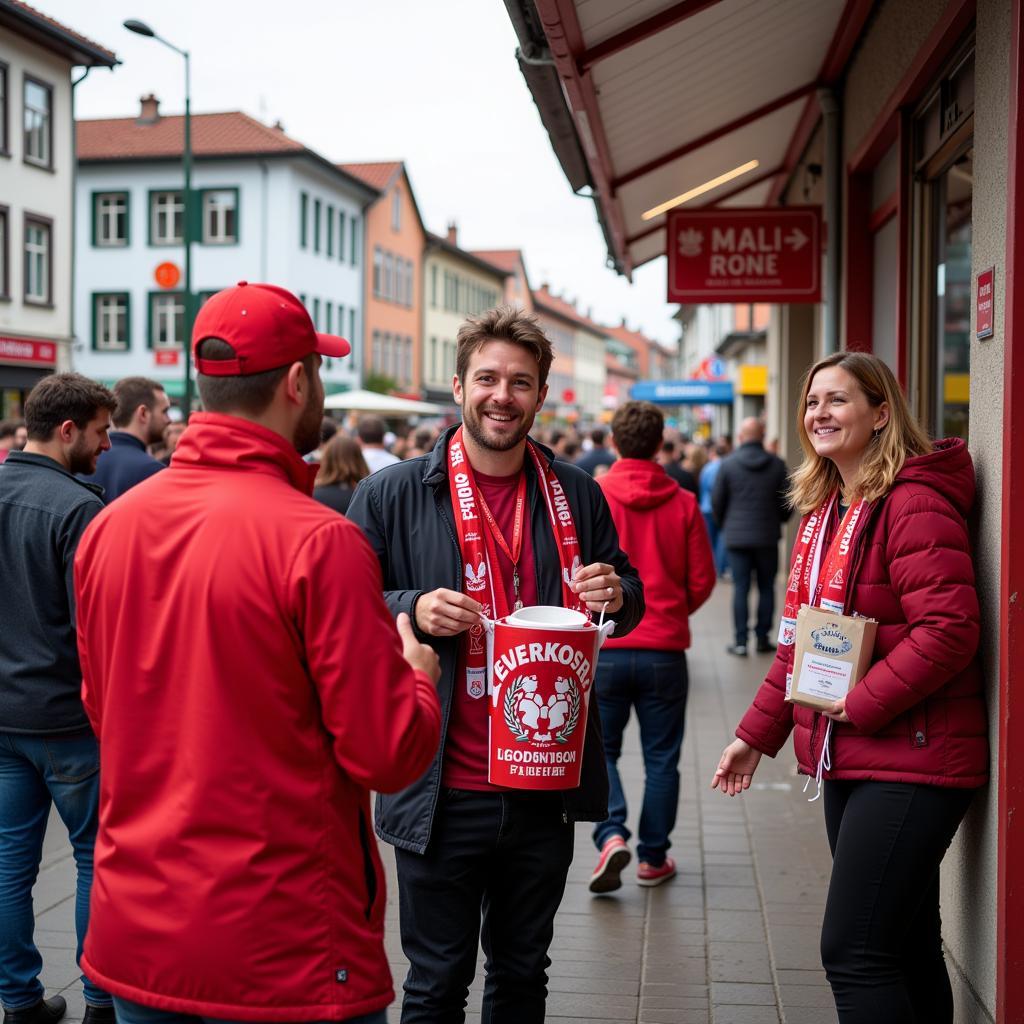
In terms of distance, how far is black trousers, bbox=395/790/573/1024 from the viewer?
10.4 feet

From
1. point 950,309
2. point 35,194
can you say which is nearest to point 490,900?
point 950,309

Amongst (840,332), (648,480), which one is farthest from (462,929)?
(840,332)

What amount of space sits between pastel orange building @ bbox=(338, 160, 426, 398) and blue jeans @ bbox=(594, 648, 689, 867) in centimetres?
4336

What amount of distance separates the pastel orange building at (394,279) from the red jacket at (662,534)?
141ft

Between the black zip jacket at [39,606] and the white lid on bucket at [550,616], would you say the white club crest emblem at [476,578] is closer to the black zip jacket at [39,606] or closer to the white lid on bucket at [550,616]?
the white lid on bucket at [550,616]

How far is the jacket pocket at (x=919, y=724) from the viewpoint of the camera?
3.24 metres

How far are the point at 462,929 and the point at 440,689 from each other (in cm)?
57

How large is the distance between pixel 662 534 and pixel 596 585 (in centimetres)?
281

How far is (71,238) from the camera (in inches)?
1142

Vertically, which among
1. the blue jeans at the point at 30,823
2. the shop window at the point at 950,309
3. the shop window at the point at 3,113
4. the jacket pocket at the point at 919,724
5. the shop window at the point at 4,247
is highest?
the shop window at the point at 3,113

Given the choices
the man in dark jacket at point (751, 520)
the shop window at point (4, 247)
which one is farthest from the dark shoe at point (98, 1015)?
the shop window at point (4, 247)

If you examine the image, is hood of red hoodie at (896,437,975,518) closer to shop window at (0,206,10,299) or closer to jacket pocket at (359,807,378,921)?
jacket pocket at (359,807,378,921)

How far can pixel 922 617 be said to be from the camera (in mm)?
3162

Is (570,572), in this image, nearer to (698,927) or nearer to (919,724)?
(919,724)
